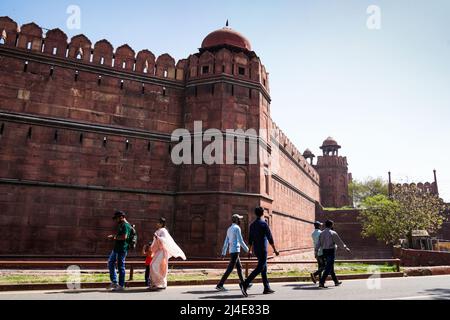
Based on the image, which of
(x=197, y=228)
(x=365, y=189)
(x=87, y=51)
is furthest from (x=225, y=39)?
(x=365, y=189)

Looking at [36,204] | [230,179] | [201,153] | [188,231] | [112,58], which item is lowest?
[188,231]

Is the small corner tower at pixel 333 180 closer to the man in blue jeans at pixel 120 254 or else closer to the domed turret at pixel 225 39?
the domed turret at pixel 225 39

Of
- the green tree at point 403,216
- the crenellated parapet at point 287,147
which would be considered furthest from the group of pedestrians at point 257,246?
the green tree at point 403,216

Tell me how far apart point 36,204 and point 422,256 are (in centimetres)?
1725

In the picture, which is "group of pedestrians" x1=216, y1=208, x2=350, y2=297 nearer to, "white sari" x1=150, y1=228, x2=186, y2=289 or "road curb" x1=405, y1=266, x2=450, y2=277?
"white sari" x1=150, y1=228, x2=186, y2=289

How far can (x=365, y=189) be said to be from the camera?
183 feet

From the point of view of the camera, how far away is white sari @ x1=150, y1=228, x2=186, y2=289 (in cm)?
629

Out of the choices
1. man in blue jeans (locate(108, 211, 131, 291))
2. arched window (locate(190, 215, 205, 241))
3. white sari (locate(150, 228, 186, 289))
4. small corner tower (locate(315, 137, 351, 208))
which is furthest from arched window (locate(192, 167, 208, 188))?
small corner tower (locate(315, 137, 351, 208))

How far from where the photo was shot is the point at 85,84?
13.6m

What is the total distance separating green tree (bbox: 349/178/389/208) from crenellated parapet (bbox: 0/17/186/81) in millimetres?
48350

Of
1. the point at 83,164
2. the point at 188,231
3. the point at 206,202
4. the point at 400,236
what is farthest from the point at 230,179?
the point at 400,236

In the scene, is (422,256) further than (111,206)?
Yes

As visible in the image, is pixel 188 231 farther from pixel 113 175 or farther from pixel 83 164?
pixel 83 164

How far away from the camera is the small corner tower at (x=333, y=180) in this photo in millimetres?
47125
